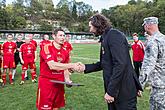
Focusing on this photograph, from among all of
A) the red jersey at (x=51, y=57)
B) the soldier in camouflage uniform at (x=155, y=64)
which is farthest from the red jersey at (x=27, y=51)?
the soldier in camouflage uniform at (x=155, y=64)

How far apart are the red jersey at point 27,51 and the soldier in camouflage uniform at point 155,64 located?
870 centimetres

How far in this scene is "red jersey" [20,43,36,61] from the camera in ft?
41.0

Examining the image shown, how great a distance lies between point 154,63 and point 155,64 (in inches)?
8.1

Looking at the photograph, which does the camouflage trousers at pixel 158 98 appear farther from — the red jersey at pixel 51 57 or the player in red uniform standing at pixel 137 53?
the player in red uniform standing at pixel 137 53

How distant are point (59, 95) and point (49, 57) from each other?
0.79 m

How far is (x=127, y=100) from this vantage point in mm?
3754

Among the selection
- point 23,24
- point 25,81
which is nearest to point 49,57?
point 25,81

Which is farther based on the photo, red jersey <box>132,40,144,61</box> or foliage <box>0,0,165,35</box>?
foliage <box>0,0,165,35</box>

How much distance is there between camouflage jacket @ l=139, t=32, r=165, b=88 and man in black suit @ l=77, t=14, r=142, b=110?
29cm

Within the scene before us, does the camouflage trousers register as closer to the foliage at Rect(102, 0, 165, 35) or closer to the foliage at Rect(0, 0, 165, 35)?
the foliage at Rect(0, 0, 165, 35)

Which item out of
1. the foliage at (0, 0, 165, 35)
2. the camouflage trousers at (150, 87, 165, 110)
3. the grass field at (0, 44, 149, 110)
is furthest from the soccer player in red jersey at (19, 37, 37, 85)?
the foliage at (0, 0, 165, 35)

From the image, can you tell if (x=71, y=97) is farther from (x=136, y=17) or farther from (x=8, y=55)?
(x=136, y=17)

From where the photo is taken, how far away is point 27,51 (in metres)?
12.5

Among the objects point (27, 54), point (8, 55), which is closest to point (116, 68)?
point (8, 55)
